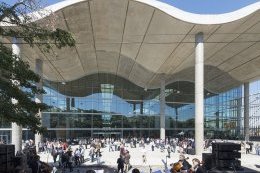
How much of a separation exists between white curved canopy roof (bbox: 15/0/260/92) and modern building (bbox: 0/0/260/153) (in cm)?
9

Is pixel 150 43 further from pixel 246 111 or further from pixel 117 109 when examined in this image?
pixel 246 111

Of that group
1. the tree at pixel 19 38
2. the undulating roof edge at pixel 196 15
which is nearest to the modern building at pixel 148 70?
the undulating roof edge at pixel 196 15

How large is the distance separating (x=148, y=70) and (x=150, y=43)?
1359 centimetres

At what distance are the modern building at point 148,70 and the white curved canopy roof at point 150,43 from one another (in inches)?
3.7

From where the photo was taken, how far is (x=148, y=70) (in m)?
57.9

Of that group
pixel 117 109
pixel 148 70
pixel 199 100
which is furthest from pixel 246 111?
pixel 199 100

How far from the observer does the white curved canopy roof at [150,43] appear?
35938 mm

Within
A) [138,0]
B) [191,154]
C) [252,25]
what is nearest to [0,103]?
[138,0]

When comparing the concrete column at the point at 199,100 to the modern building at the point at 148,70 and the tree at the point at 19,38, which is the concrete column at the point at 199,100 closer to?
the modern building at the point at 148,70

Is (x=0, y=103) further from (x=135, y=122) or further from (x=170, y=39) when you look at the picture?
(x=135, y=122)

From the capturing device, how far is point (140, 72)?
61.7 m

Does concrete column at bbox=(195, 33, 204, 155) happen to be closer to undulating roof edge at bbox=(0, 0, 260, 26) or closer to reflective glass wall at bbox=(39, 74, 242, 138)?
undulating roof edge at bbox=(0, 0, 260, 26)

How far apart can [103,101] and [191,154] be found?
3133 centimetres

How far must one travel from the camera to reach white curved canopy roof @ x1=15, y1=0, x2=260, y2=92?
35.9 metres
